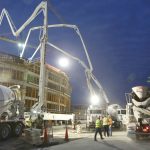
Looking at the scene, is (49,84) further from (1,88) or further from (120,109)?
(1,88)

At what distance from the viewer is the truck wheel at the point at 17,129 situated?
87.9ft

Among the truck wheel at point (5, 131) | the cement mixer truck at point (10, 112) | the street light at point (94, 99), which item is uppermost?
the street light at point (94, 99)

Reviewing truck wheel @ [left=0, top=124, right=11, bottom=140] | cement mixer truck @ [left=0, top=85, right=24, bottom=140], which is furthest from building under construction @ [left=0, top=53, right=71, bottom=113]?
truck wheel @ [left=0, top=124, right=11, bottom=140]

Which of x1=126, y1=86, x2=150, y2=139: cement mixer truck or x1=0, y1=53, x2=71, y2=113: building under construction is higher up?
x1=0, y1=53, x2=71, y2=113: building under construction

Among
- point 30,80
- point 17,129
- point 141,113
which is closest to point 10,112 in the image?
point 17,129

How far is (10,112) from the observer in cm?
2695

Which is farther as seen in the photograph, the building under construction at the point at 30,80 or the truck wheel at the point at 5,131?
the building under construction at the point at 30,80

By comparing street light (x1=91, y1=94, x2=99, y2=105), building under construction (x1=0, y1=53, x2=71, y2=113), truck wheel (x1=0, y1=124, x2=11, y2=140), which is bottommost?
truck wheel (x1=0, y1=124, x2=11, y2=140)

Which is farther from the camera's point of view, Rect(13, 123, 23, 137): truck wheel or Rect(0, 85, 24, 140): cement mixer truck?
Rect(13, 123, 23, 137): truck wheel

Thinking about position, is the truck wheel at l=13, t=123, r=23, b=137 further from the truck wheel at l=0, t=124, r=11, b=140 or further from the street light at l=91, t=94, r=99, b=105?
the street light at l=91, t=94, r=99, b=105

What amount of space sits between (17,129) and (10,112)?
158cm

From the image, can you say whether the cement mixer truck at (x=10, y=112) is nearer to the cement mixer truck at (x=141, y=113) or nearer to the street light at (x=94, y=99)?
the cement mixer truck at (x=141, y=113)

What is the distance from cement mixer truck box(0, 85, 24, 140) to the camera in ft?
80.7

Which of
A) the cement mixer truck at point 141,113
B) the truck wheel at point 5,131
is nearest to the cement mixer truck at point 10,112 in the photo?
the truck wheel at point 5,131
